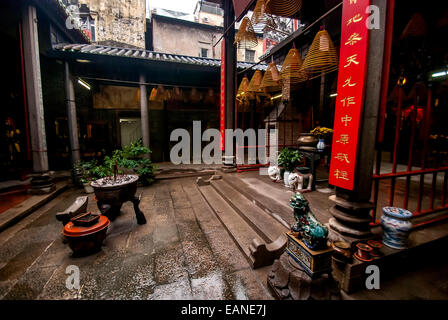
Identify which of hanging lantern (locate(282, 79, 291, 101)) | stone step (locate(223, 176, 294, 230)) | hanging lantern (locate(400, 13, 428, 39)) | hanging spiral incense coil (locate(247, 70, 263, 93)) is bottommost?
stone step (locate(223, 176, 294, 230))

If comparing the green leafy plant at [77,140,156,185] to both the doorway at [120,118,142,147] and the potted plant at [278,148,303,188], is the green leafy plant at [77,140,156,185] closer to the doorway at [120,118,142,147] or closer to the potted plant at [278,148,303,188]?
the doorway at [120,118,142,147]

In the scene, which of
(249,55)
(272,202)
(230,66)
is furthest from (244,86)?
Result: (249,55)

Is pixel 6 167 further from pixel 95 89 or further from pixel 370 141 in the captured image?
pixel 370 141

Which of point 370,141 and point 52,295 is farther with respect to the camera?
point 52,295

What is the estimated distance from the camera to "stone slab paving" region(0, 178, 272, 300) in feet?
8.23

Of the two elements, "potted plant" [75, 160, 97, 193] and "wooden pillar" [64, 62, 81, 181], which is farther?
"wooden pillar" [64, 62, 81, 181]

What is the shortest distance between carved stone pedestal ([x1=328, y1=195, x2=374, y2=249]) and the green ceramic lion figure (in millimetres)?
560

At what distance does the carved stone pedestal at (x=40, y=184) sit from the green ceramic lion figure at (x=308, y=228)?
8.06 meters

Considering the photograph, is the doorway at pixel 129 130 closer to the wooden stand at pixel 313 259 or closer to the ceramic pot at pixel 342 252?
the wooden stand at pixel 313 259

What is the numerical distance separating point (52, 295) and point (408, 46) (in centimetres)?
1029

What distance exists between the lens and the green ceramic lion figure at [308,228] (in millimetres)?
2092

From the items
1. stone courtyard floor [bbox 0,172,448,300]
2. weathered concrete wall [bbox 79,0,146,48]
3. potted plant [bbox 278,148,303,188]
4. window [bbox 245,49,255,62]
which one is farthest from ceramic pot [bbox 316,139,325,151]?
weathered concrete wall [bbox 79,0,146,48]

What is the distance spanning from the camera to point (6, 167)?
7934 millimetres
